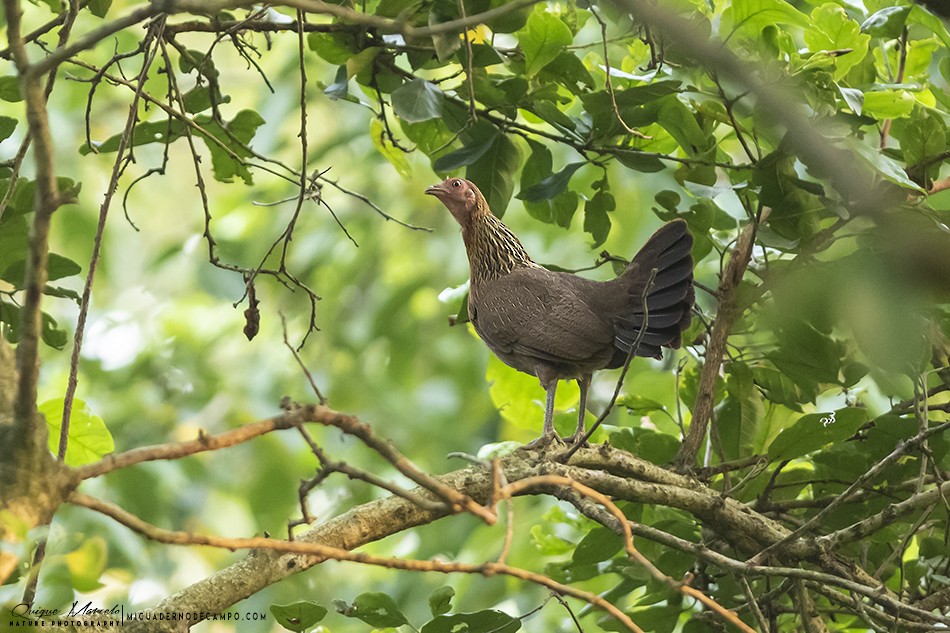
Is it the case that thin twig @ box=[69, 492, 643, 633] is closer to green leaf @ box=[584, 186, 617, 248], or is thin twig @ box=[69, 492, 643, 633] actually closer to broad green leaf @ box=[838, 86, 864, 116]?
broad green leaf @ box=[838, 86, 864, 116]

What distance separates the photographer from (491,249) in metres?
3.00

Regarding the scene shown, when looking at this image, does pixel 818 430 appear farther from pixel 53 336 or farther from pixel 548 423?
pixel 53 336

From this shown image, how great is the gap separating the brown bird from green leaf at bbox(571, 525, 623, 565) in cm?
34

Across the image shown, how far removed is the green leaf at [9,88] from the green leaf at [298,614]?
3.62ft

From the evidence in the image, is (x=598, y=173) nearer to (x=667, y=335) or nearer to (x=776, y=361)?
(x=667, y=335)

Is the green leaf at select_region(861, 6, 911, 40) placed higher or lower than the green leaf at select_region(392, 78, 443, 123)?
lower

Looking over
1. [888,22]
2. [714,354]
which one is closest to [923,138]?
[888,22]

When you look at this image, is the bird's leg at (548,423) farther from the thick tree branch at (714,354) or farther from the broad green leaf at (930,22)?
the broad green leaf at (930,22)

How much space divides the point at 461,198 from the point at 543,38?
1.05 meters

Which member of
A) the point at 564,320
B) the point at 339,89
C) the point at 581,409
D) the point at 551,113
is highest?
Result: the point at 339,89


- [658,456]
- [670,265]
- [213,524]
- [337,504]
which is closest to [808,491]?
[658,456]

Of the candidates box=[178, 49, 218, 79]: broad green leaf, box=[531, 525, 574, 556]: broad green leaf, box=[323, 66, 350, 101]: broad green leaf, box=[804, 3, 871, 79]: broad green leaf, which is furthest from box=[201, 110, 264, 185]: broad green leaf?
box=[804, 3, 871, 79]: broad green leaf

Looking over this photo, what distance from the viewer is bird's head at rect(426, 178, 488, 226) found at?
2984 mm

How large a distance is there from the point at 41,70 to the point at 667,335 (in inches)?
65.3
